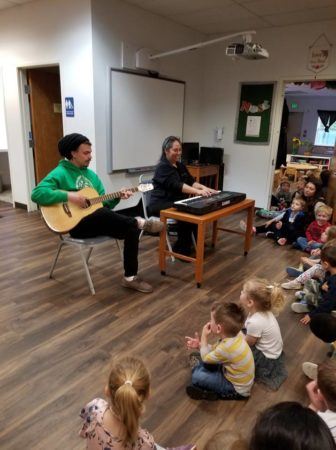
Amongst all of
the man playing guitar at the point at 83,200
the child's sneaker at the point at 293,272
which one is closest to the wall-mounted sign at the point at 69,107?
the man playing guitar at the point at 83,200

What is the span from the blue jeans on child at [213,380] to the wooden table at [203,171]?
3.69 meters

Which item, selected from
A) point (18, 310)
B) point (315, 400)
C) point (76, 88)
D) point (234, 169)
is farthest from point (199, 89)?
point (315, 400)

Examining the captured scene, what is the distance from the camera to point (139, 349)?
2109 millimetres

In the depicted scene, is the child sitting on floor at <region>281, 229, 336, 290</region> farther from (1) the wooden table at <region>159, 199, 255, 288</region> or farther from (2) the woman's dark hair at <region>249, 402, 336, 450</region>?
(2) the woman's dark hair at <region>249, 402, 336, 450</region>

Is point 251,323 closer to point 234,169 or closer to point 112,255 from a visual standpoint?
point 112,255

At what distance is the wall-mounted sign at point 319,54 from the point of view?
179 inches

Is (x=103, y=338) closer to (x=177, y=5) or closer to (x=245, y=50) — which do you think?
(x=245, y=50)

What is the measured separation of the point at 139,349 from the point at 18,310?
0.99 m

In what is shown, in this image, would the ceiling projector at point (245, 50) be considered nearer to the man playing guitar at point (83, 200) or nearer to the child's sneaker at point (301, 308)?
the man playing guitar at point (83, 200)

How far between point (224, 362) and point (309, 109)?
1244cm

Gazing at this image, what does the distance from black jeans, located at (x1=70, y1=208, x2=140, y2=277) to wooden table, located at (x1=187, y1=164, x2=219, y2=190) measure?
2595 mm

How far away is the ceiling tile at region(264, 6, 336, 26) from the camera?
421cm

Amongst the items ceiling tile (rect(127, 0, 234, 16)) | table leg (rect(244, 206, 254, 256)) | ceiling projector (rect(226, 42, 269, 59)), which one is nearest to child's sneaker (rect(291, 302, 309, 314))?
table leg (rect(244, 206, 254, 256))

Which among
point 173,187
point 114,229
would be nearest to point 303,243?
point 173,187
